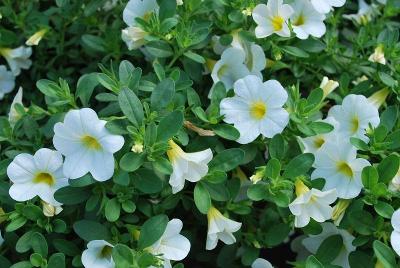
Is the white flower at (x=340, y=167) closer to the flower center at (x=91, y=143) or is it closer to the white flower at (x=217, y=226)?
the white flower at (x=217, y=226)

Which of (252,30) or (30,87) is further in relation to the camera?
(30,87)

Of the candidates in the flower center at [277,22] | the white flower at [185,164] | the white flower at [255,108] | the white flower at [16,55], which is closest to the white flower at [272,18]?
the flower center at [277,22]

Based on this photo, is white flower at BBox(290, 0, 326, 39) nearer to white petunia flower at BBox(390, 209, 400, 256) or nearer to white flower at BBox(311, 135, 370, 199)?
white flower at BBox(311, 135, 370, 199)

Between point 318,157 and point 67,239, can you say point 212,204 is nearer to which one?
point 318,157

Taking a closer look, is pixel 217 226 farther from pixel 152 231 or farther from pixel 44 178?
pixel 44 178

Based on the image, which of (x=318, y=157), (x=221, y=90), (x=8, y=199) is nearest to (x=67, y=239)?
(x=8, y=199)

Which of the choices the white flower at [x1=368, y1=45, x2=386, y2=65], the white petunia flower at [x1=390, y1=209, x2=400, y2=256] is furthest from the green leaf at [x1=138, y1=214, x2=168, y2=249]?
the white flower at [x1=368, y1=45, x2=386, y2=65]

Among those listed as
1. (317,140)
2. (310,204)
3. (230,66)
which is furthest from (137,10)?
(310,204)
